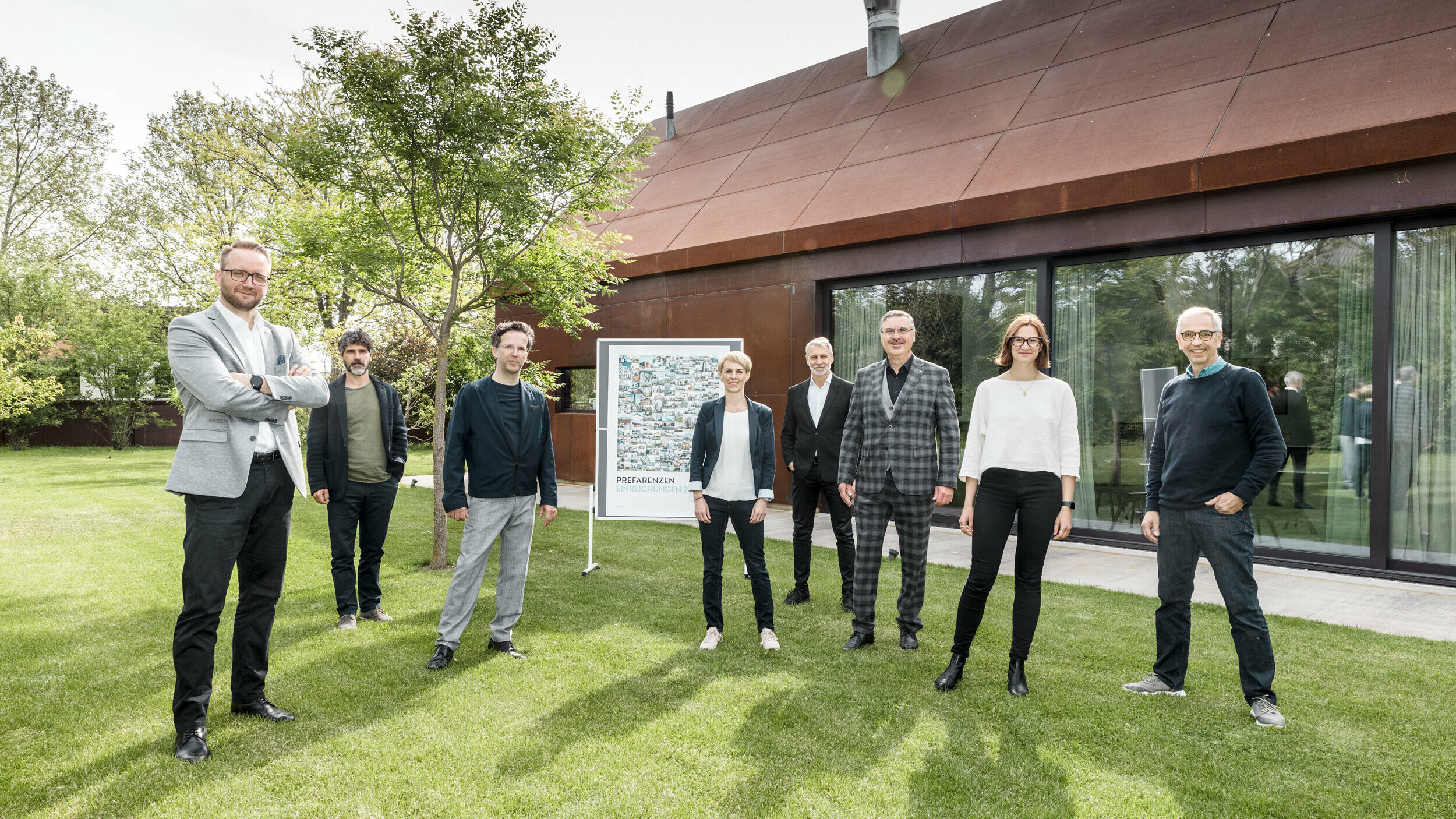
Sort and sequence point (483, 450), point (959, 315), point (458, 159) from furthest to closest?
point (959, 315), point (458, 159), point (483, 450)

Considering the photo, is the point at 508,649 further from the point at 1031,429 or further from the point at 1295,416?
the point at 1295,416

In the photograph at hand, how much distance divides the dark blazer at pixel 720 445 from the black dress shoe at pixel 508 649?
1.34m

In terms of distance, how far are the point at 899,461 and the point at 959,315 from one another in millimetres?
5127

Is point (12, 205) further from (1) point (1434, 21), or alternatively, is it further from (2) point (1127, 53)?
(1) point (1434, 21)

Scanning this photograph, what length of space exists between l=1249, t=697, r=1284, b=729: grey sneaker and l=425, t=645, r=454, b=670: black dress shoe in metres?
3.93

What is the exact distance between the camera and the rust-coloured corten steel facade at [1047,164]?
6.61 meters

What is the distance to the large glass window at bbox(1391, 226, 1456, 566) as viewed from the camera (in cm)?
635

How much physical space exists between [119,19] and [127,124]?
67.7 feet

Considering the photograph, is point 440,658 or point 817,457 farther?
point 817,457

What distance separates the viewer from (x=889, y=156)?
1070 centimetres

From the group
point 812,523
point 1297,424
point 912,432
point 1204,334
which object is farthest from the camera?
point 1297,424

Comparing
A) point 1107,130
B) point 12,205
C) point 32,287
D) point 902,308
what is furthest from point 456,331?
point 12,205

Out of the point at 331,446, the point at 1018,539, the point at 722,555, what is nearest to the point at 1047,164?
the point at 1018,539

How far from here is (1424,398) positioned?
6.44m
